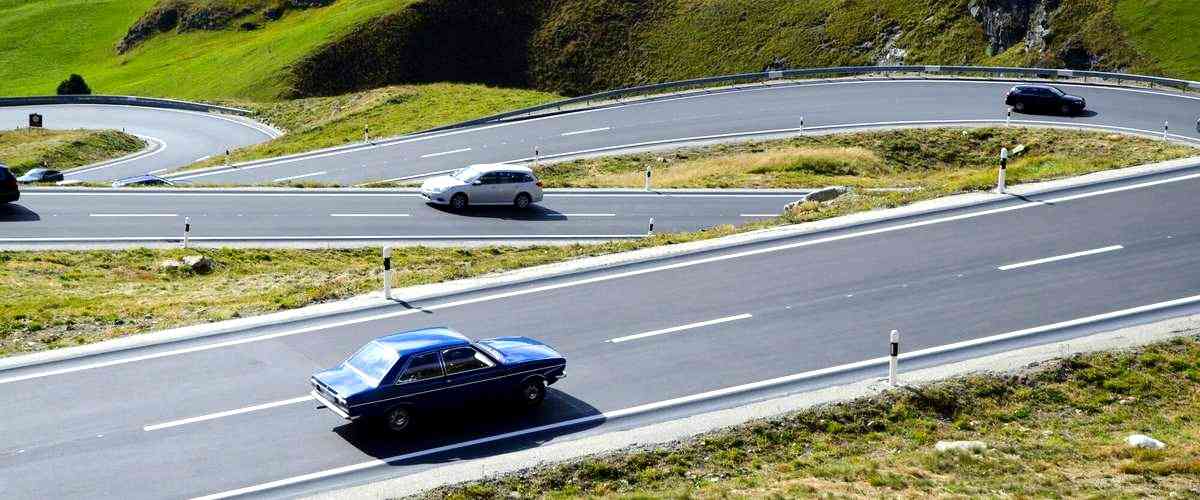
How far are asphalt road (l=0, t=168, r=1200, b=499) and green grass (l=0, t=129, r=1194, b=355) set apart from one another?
Answer: 5.12 feet

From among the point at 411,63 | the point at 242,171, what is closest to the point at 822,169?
the point at 242,171

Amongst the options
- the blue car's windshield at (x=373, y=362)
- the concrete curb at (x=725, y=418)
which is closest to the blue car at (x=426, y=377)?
the blue car's windshield at (x=373, y=362)

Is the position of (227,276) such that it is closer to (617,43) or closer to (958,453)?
(958,453)

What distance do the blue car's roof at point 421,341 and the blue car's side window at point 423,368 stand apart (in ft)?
0.43

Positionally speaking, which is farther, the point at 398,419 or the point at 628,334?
the point at 628,334

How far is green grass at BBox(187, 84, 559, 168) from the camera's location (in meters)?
57.9

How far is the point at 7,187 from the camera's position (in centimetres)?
3341

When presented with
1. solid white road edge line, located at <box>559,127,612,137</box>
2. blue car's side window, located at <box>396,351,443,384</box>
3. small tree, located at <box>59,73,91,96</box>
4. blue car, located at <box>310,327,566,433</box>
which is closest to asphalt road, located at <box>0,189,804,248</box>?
solid white road edge line, located at <box>559,127,612,137</box>

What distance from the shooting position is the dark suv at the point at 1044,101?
5153cm

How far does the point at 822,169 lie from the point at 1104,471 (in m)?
30.0

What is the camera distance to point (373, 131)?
192ft

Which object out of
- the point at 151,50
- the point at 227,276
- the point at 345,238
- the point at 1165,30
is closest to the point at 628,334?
the point at 227,276

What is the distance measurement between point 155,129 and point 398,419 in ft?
203

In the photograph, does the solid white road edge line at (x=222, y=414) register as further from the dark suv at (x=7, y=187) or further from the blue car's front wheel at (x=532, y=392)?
the dark suv at (x=7, y=187)
